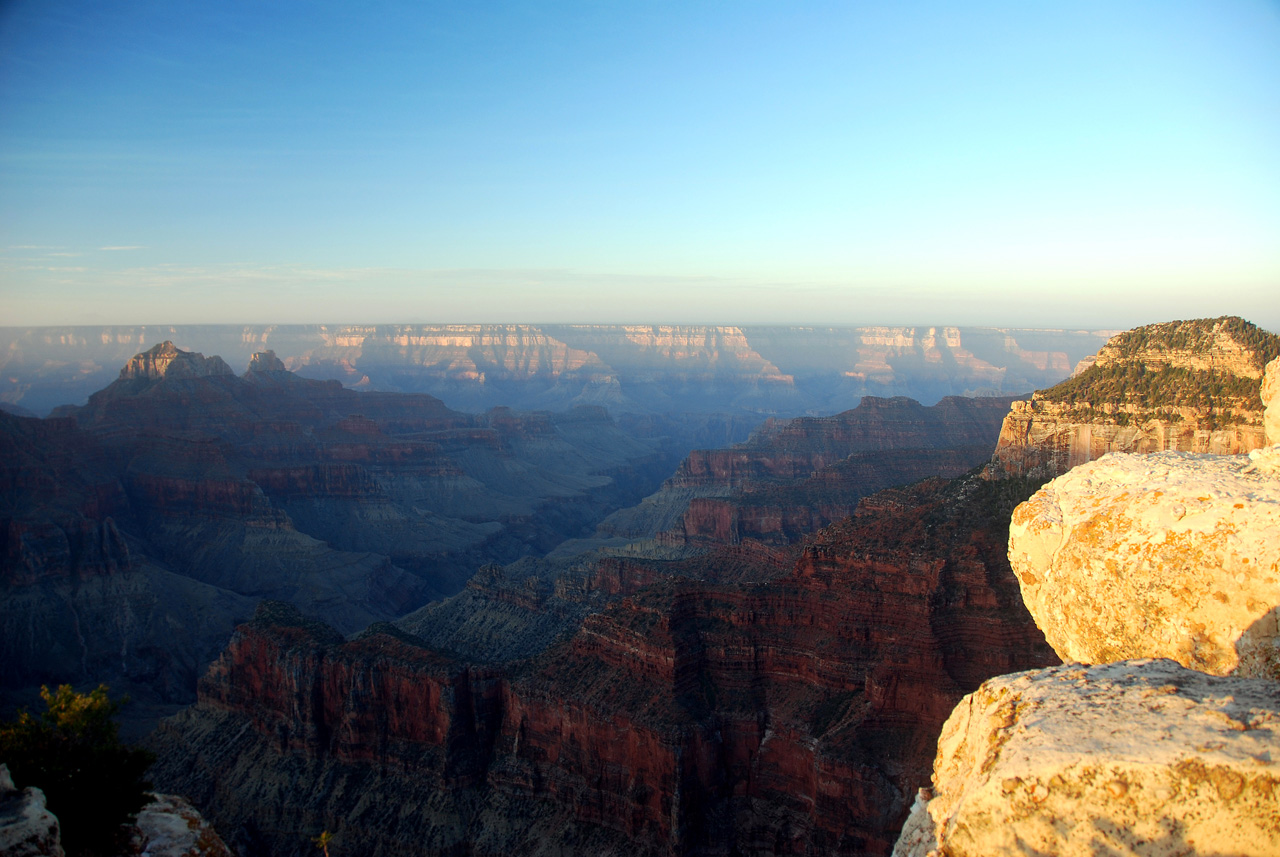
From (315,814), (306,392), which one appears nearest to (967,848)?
(315,814)

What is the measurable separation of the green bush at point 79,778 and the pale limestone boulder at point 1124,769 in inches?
806

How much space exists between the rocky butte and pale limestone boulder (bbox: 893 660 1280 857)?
0.05 ft

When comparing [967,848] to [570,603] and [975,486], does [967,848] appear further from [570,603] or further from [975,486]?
[570,603]

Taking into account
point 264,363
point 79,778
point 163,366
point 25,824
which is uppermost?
point 163,366

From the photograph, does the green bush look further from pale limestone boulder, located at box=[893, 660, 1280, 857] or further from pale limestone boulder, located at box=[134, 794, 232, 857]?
pale limestone boulder, located at box=[893, 660, 1280, 857]

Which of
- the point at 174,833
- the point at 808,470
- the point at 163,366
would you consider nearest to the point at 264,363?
the point at 163,366

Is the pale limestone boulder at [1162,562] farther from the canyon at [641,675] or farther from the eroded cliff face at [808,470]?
the eroded cliff face at [808,470]

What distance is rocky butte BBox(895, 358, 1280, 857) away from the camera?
7027 mm

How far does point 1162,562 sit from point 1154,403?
95.1 feet

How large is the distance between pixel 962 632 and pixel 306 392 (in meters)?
152

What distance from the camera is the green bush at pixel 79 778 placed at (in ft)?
63.9

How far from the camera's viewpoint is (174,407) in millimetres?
123250

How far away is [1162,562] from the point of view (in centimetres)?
934

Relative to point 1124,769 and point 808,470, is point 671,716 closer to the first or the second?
point 1124,769
